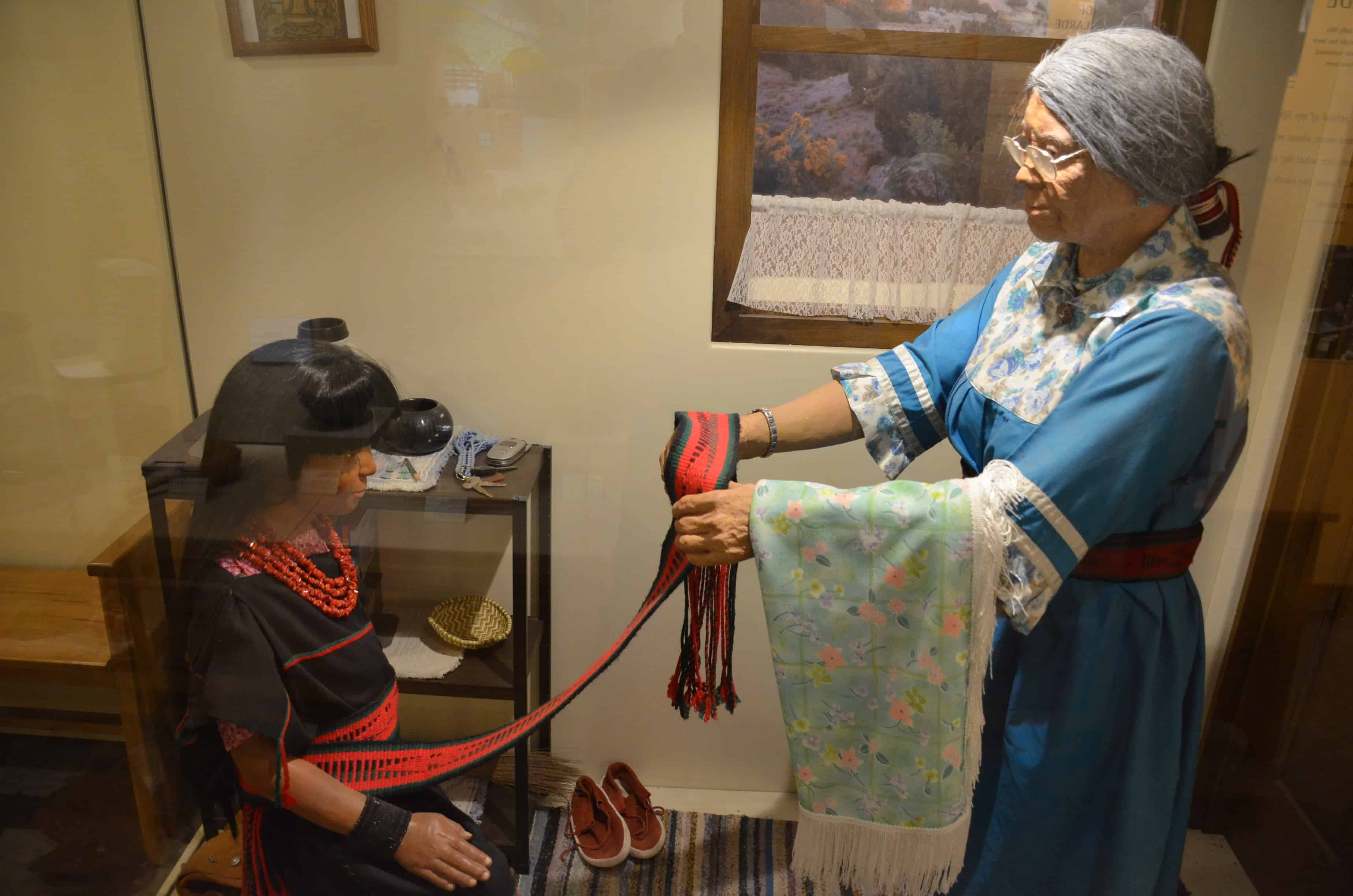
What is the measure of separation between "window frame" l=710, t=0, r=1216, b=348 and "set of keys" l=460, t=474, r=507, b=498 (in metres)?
0.39

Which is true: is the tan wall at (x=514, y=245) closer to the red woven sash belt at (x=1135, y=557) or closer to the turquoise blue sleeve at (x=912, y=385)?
the turquoise blue sleeve at (x=912, y=385)

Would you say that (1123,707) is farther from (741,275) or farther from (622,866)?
(622,866)

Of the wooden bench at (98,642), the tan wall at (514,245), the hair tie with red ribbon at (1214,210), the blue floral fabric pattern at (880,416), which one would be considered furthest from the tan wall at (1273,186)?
the wooden bench at (98,642)

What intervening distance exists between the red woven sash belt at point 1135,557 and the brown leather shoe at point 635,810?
0.96 metres

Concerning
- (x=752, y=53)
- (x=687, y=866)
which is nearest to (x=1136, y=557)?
(x=752, y=53)

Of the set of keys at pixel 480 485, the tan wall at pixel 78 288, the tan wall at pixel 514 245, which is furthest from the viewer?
the set of keys at pixel 480 485

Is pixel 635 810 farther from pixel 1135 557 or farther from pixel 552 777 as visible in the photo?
pixel 1135 557

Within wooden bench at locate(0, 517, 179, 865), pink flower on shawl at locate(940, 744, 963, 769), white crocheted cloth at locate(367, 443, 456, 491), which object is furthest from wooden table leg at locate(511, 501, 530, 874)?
pink flower on shawl at locate(940, 744, 963, 769)

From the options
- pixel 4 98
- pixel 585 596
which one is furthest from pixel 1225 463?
pixel 4 98

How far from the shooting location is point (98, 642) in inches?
49.0

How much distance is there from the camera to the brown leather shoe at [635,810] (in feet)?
5.55

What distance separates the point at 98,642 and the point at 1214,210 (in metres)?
1.45

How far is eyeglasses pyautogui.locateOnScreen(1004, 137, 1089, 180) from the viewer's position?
99 cm

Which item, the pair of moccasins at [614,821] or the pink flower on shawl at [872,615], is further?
the pair of moccasins at [614,821]
